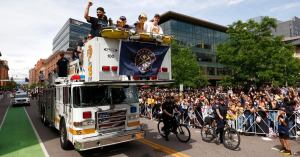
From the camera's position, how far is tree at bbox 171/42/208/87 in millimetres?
42531

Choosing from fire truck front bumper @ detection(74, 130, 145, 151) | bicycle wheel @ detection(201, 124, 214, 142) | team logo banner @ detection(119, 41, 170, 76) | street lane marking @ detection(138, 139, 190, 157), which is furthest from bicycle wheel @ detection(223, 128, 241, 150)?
team logo banner @ detection(119, 41, 170, 76)

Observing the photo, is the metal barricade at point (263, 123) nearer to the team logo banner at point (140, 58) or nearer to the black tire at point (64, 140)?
the team logo banner at point (140, 58)

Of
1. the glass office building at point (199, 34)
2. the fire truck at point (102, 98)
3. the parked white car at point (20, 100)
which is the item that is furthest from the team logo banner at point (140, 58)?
the glass office building at point (199, 34)

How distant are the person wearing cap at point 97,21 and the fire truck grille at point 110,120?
2615mm

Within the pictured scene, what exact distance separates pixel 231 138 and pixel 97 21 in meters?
6.19

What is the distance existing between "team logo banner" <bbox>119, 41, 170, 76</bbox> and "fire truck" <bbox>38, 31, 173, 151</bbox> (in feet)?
0.11

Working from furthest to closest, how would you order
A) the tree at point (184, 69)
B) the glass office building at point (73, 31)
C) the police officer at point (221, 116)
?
the glass office building at point (73, 31), the tree at point (184, 69), the police officer at point (221, 116)

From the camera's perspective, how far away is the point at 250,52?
3000cm

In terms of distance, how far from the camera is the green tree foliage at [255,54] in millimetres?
30016

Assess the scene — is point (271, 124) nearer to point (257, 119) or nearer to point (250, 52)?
point (257, 119)

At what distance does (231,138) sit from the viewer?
8.98m

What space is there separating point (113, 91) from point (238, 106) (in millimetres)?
6934

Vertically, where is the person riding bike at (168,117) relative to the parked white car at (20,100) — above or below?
above

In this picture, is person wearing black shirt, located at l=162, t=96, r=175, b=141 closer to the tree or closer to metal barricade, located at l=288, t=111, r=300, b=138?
metal barricade, located at l=288, t=111, r=300, b=138
